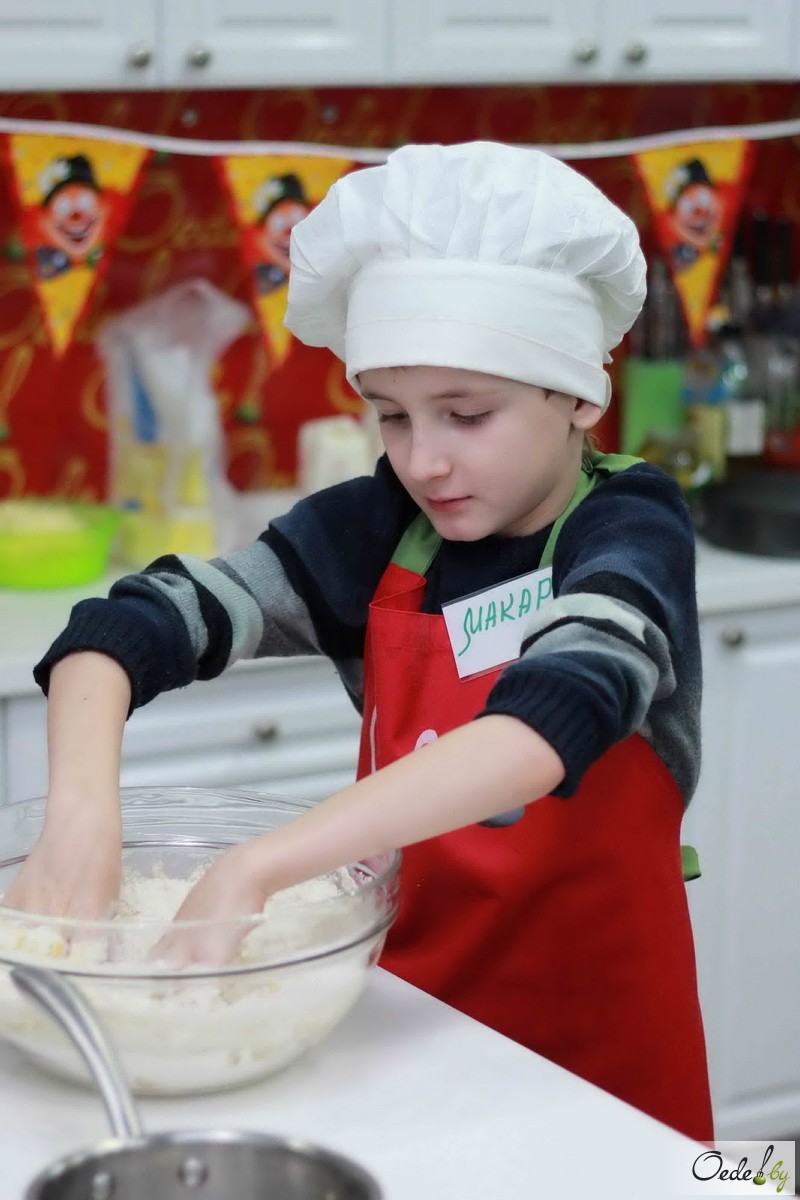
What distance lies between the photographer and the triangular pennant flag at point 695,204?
249cm

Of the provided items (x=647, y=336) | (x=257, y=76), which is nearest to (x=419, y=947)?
(x=257, y=76)

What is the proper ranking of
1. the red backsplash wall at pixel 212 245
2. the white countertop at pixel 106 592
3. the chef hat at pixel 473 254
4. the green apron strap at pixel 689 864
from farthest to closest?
the red backsplash wall at pixel 212 245 → the white countertop at pixel 106 592 → the green apron strap at pixel 689 864 → the chef hat at pixel 473 254

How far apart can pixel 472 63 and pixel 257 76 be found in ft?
1.04

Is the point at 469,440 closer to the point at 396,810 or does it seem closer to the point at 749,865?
the point at 396,810

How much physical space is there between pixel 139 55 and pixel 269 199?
287 millimetres

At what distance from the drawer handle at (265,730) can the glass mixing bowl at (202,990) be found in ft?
3.99

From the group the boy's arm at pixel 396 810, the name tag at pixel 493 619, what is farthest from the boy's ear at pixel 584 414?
the boy's arm at pixel 396 810

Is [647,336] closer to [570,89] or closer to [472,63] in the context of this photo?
[570,89]

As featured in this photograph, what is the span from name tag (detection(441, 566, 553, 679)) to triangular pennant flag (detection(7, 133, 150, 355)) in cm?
111

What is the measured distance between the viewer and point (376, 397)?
1235mm

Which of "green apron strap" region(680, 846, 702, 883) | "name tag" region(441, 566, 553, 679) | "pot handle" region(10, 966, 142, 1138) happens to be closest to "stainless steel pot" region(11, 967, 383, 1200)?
"pot handle" region(10, 966, 142, 1138)

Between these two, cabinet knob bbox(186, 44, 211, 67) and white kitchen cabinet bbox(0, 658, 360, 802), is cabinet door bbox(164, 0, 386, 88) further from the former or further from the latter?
white kitchen cabinet bbox(0, 658, 360, 802)

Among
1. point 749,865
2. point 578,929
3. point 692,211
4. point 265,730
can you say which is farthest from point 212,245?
point 578,929

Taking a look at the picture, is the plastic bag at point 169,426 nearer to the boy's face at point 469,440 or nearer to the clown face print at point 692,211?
the clown face print at point 692,211
